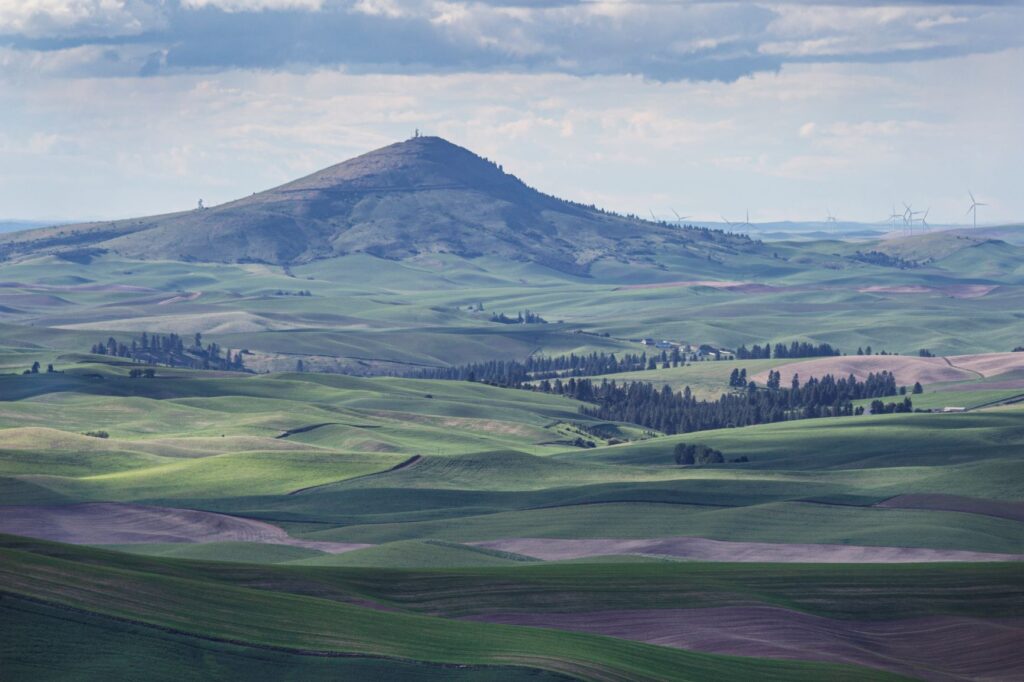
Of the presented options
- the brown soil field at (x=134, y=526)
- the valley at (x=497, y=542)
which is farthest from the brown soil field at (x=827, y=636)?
the brown soil field at (x=134, y=526)

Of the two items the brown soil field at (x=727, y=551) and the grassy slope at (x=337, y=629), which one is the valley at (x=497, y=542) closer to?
the grassy slope at (x=337, y=629)

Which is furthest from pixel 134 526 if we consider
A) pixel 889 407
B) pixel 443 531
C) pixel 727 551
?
pixel 889 407

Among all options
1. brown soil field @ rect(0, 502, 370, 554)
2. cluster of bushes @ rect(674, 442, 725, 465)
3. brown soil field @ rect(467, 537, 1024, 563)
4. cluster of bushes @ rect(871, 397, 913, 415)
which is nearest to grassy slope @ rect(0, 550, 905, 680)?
brown soil field @ rect(467, 537, 1024, 563)

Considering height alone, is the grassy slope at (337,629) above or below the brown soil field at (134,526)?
above

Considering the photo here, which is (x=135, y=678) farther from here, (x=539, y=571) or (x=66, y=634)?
(x=539, y=571)

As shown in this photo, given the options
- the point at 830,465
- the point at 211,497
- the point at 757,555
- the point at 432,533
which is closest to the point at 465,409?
the point at 830,465

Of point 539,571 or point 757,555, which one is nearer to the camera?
point 539,571
